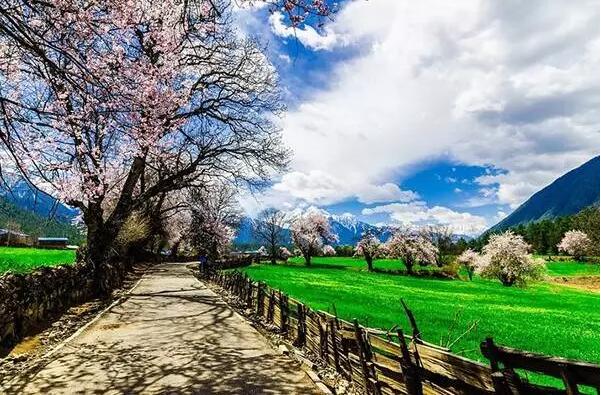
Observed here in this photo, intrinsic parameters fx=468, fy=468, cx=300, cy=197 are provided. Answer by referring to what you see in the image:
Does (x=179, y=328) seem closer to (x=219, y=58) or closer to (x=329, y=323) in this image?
(x=329, y=323)

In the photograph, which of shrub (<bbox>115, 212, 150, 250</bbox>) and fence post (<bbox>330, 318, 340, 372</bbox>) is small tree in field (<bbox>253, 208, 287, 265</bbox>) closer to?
shrub (<bbox>115, 212, 150, 250</bbox>)

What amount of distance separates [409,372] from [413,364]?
0.44 ft

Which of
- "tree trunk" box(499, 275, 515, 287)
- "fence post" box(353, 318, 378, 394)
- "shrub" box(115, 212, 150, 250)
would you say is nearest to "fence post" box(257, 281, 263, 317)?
"fence post" box(353, 318, 378, 394)

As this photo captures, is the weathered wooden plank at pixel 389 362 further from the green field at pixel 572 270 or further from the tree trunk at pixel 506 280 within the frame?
the green field at pixel 572 270

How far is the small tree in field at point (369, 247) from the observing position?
82562mm

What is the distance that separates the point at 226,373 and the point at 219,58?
16905 mm

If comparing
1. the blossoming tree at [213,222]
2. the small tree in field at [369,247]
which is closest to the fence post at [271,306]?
the blossoming tree at [213,222]

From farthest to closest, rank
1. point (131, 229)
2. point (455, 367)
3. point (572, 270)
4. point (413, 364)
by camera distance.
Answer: point (572, 270), point (131, 229), point (413, 364), point (455, 367)

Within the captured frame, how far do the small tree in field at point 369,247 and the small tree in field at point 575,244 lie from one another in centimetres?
5067

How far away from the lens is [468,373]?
530cm

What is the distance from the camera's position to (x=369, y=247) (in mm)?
83125

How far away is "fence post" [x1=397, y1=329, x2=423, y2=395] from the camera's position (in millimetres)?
6512

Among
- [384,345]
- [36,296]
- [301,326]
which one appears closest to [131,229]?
[36,296]

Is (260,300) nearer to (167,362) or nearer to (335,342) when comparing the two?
(167,362)
